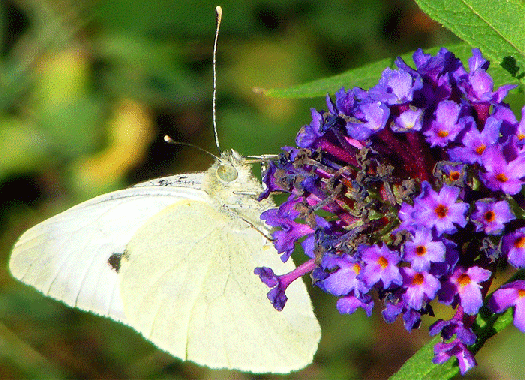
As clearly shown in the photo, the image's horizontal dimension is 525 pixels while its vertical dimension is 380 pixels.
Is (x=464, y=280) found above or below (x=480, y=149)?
below

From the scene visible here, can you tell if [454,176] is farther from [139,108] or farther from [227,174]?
[139,108]

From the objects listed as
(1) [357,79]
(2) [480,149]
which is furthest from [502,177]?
(1) [357,79]

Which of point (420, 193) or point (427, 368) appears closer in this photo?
point (420, 193)

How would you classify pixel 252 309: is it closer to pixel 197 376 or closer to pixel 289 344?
pixel 289 344

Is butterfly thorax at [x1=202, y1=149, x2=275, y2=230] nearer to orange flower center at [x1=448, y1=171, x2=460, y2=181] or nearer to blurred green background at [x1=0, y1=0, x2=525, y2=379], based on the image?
orange flower center at [x1=448, y1=171, x2=460, y2=181]

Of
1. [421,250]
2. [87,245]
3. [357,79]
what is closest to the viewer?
[421,250]

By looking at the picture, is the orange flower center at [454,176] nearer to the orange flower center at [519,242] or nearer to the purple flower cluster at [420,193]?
the purple flower cluster at [420,193]

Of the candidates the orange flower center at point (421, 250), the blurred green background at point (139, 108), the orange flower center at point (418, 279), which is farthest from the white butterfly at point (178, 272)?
the blurred green background at point (139, 108)
